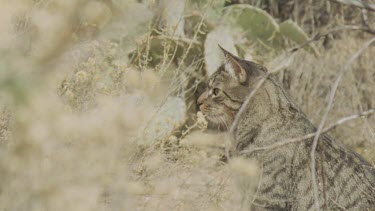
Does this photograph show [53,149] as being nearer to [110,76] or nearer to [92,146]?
[92,146]

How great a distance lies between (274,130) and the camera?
3.75 m

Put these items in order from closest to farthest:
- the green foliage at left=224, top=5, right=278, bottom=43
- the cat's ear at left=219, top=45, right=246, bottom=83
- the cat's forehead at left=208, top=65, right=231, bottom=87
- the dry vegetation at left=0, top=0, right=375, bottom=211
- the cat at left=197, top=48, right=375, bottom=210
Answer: the dry vegetation at left=0, top=0, right=375, bottom=211 → the cat at left=197, top=48, right=375, bottom=210 → the cat's ear at left=219, top=45, right=246, bottom=83 → the cat's forehead at left=208, top=65, right=231, bottom=87 → the green foliage at left=224, top=5, right=278, bottom=43

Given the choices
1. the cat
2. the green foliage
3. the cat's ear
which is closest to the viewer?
the cat

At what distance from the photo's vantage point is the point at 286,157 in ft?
11.8

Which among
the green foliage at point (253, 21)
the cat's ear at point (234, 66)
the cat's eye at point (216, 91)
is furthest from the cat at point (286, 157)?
the green foliage at point (253, 21)

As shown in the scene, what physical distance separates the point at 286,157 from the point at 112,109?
1054mm

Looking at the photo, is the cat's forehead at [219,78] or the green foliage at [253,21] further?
the green foliage at [253,21]

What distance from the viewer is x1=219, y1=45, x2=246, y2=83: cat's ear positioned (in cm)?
389

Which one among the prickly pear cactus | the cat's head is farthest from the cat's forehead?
the prickly pear cactus

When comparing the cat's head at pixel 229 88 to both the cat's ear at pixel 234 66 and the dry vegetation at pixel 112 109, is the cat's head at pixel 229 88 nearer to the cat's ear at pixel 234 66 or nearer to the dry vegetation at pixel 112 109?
the cat's ear at pixel 234 66

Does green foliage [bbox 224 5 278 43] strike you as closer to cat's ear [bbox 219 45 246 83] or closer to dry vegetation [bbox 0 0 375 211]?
dry vegetation [bbox 0 0 375 211]

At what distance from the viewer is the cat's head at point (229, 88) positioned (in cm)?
393

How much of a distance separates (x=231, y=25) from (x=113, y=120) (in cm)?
339

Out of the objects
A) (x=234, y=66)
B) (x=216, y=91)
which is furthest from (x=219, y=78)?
(x=234, y=66)
